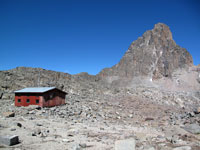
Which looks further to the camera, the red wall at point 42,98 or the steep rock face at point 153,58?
the steep rock face at point 153,58

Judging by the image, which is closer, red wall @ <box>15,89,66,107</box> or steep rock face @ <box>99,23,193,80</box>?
red wall @ <box>15,89,66,107</box>

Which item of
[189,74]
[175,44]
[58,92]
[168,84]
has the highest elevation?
[175,44]

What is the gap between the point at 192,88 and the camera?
9300 cm

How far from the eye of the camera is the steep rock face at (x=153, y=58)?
108750 millimetres

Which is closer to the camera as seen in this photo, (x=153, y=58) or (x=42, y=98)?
(x=42, y=98)

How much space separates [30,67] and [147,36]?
283 ft

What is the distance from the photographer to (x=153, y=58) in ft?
365

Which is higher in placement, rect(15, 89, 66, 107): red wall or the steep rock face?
the steep rock face

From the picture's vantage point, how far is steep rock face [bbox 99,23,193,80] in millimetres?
108750

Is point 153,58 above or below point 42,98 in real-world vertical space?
above

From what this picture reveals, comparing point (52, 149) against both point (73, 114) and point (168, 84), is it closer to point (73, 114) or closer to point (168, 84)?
point (73, 114)

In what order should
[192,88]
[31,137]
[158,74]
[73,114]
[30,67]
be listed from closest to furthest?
1. [31,137]
2. [73,114]
3. [30,67]
4. [192,88]
5. [158,74]

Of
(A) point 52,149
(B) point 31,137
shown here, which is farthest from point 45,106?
(A) point 52,149

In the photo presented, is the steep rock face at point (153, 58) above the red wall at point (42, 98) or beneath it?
above
